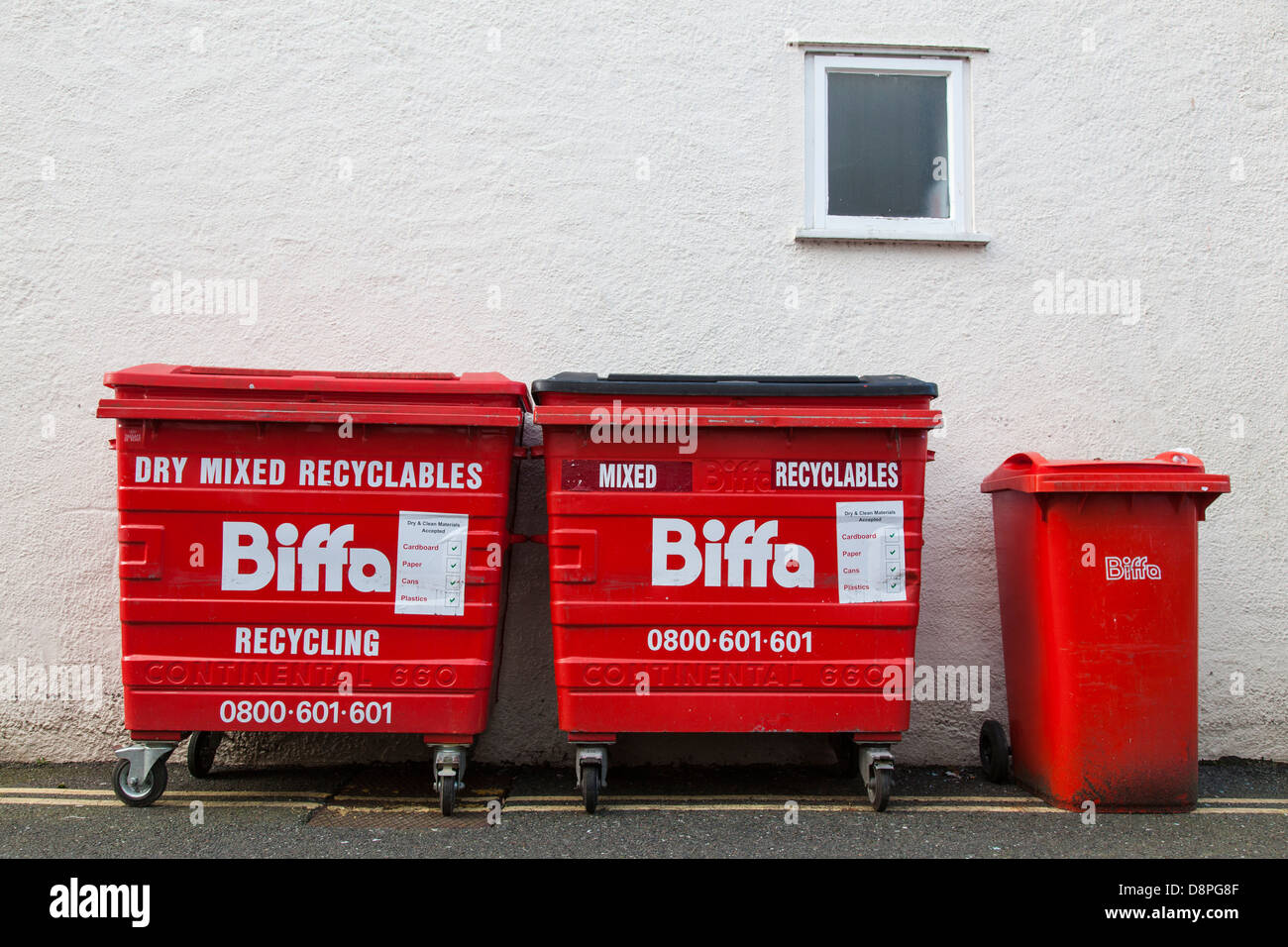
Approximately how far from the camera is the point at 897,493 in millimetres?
3590

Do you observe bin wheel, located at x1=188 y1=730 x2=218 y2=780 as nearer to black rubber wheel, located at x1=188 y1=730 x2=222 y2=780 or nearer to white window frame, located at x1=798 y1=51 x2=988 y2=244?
black rubber wheel, located at x1=188 y1=730 x2=222 y2=780

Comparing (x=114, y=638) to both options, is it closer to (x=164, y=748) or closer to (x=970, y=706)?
(x=164, y=748)

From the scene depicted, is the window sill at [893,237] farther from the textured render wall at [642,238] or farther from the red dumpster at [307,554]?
the red dumpster at [307,554]

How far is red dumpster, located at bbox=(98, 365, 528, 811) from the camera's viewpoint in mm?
3441

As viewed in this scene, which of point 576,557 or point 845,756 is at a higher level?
point 576,557

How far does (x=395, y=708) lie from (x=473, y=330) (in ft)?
5.93

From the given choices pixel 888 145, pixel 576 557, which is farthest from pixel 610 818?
pixel 888 145

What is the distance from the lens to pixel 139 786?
3570mm

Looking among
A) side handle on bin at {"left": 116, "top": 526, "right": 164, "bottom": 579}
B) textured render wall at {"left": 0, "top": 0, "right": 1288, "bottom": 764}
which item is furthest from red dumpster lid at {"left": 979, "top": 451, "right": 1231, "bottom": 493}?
side handle on bin at {"left": 116, "top": 526, "right": 164, "bottom": 579}

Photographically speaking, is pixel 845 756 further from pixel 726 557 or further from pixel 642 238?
pixel 642 238

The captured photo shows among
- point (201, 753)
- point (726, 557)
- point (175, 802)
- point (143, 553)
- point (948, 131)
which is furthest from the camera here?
point (948, 131)

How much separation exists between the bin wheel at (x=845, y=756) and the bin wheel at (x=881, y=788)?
1.08 ft

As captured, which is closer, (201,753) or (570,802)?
(570,802)

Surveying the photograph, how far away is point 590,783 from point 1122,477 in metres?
2.28
